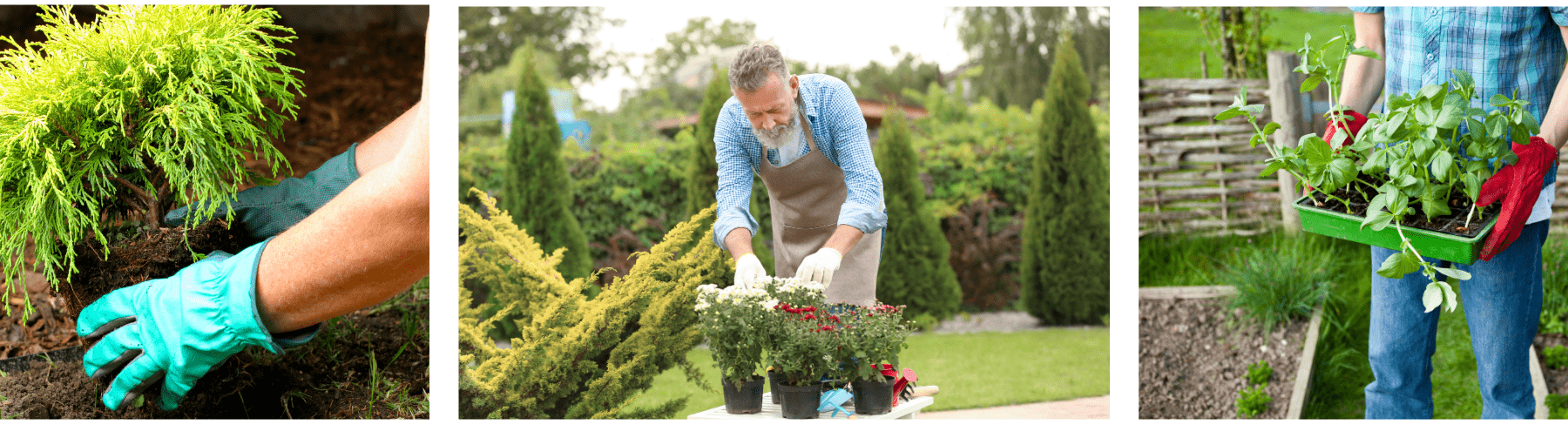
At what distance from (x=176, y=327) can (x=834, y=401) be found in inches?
59.5

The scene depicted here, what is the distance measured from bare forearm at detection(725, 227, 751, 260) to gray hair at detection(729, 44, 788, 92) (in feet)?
1.25

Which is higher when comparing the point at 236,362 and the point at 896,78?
the point at 896,78

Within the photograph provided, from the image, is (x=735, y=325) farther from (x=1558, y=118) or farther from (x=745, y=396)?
(x=1558, y=118)

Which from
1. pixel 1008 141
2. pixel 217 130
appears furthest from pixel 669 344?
pixel 1008 141

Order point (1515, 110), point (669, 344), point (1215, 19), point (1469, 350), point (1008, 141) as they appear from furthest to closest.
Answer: point (1008, 141) → point (1215, 19) → point (1469, 350) → point (669, 344) → point (1515, 110)

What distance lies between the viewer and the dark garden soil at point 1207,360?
10.9 ft

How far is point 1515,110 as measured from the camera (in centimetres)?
177

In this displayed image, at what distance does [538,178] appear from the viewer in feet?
14.1

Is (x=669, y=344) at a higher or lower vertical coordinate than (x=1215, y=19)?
lower

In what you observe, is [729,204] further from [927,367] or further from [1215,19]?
[1215,19]

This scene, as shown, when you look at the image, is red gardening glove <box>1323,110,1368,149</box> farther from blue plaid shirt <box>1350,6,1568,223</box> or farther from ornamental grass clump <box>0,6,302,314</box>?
ornamental grass clump <box>0,6,302,314</box>

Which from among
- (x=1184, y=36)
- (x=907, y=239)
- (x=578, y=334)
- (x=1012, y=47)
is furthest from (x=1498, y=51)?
(x=1012, y=47)

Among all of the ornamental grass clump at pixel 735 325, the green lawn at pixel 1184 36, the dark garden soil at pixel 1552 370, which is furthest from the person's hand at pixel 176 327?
the dark garden soil at pixel 1552 370

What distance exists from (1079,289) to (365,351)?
3.93 m
